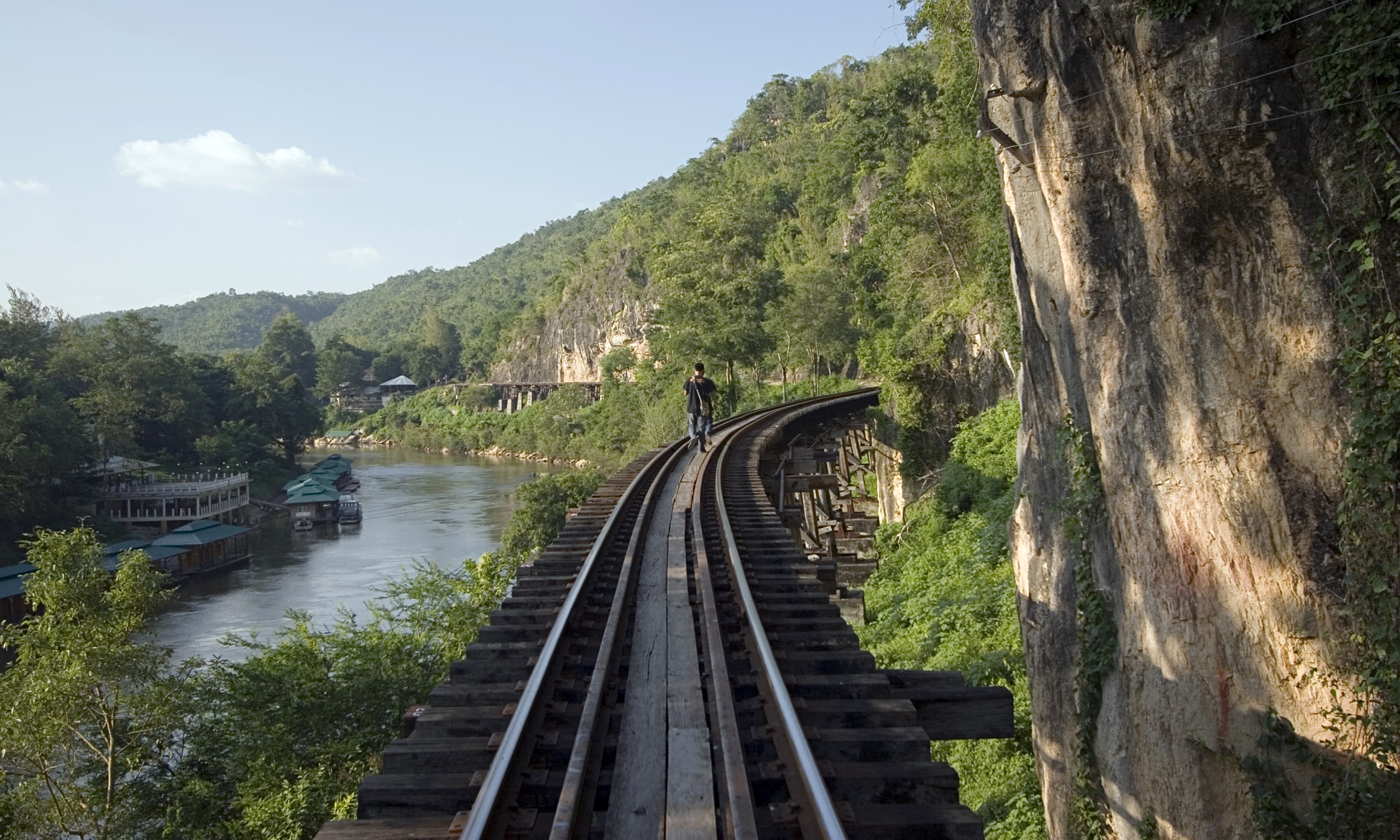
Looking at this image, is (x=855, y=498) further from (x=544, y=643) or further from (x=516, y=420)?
(x=516, y=420)

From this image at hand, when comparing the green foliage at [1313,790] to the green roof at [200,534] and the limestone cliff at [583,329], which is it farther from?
the limestone cliff at [583,329]

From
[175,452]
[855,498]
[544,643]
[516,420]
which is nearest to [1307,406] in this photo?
[544,643]

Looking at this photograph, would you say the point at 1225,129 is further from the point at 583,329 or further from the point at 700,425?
the point at 583,329

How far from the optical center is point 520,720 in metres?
4.16

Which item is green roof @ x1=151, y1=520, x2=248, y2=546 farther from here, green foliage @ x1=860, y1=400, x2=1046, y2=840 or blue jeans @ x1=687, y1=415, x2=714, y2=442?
green foliage @ x1=860, y1=400, x2=1046, y2=840

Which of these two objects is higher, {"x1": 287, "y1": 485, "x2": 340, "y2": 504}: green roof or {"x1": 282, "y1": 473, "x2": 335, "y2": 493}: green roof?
{"x1": 282, "y1": 473, "x2": 335, "y2": 493}: green roof

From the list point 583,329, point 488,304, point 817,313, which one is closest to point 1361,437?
point 817,313

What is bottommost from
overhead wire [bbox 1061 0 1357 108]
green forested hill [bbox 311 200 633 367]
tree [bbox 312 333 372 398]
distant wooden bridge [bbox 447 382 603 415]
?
overhead wire [bbox 1061 0 1357 108]

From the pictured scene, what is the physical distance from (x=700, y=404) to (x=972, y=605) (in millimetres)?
5234

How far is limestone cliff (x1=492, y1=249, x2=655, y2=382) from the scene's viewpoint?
80.6m

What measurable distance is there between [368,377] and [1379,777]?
11561cm

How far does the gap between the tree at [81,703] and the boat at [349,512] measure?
2399 centimetres

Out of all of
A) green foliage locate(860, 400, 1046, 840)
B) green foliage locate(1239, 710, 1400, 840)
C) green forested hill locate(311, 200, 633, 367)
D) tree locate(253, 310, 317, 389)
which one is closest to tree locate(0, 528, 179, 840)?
green foliage locate(860, 400, 1046, 840)

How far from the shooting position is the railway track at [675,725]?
3.53m
